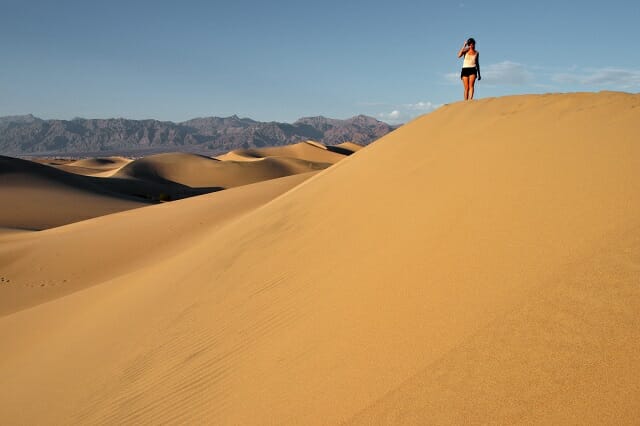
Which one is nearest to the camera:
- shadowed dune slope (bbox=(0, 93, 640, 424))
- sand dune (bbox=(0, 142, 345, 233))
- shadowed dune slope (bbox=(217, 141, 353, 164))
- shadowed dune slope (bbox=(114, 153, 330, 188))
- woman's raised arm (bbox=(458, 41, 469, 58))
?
shadowed dune slope (bbox=(0, 93, 640, 424))

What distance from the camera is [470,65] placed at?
27.1ft

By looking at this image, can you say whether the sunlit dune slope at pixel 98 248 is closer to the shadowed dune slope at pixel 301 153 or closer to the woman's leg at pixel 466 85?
the woman's leg at pixel 466 85

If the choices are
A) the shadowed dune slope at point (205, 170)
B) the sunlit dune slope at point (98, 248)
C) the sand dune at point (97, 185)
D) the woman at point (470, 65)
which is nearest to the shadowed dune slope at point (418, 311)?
the woman at point (470, 65)

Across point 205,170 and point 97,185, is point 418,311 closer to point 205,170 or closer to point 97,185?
point 97,185

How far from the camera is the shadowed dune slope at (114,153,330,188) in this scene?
190 ft

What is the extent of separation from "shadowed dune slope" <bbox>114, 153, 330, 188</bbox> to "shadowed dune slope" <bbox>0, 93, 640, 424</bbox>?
51.7m

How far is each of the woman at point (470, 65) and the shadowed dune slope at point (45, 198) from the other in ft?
68.6

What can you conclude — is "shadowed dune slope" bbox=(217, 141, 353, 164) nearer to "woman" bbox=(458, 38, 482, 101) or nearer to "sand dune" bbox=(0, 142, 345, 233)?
A: "sand dune" bbox=(0, 142, 345, 233)

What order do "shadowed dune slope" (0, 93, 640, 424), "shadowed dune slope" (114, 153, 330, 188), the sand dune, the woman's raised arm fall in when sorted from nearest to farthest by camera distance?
"shadowed dune slope" (0, 93, 640, 424), the woman's raised arm, the sand dune, "shadowed dune slope" (114, 153, 330, 188)

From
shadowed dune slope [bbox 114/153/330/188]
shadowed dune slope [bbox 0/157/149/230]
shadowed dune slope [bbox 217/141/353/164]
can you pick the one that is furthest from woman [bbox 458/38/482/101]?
shadowed dune slope [bbox 217/141/353/164]

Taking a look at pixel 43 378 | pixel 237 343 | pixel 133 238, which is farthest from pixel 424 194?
pixel 133 238

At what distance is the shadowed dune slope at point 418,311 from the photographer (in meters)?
2.12

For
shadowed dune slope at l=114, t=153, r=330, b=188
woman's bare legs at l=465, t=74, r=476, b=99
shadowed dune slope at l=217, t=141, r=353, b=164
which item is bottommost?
shadowed dune slope at l=114, t=153, r=330, b=188

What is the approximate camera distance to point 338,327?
3068 millimetres
